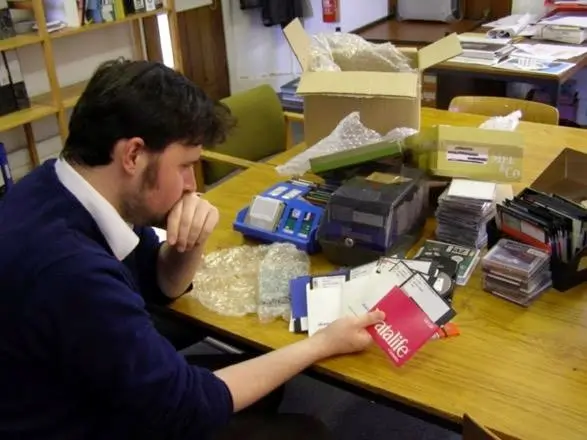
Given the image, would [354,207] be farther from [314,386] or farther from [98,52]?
[98,52]

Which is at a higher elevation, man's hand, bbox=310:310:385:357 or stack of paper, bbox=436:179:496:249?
stack of paper, bbox=436:179:496:249

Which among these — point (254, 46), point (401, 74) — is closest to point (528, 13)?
point (254, 46)

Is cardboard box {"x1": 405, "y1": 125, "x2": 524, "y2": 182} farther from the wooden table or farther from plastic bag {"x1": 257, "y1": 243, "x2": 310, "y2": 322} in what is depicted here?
plastic bag {"x1": 257, "y1": 243, "x2": 310, "y2": 322}

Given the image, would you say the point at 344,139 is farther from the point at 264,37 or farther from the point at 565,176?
the point at 264,37

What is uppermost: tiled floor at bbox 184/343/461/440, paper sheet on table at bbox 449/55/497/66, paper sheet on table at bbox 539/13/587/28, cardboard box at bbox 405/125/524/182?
paper sheet on table at bbox 539/13/587/28

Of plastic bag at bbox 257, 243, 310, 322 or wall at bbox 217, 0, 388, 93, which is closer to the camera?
plastic bag at bbox 257, 243, 310, 322

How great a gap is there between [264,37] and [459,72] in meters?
1.79

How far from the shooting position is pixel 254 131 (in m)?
2.83

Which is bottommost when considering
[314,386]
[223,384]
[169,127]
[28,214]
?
[314,386]

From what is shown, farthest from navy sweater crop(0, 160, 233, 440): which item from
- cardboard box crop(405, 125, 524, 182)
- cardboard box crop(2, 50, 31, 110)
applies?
cardboard box crop(2, 50, 31, 110)

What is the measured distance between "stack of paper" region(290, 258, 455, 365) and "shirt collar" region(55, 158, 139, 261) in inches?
15.4

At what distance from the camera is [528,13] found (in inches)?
154

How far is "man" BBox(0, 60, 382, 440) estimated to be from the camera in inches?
42.3

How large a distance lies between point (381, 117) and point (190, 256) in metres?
0.75
